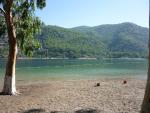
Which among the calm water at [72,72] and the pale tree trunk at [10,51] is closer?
the pale tree trunk at [10,51]

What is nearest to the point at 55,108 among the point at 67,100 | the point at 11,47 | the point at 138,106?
the point at 67,100

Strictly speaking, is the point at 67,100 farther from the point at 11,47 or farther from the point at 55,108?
the point at 11,47

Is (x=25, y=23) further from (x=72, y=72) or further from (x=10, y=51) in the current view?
(x=72, y=72)

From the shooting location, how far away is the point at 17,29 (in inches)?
Result: 872

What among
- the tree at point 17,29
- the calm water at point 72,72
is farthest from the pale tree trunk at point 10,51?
the calm water at point 72,72

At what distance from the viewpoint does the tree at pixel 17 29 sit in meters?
20.9

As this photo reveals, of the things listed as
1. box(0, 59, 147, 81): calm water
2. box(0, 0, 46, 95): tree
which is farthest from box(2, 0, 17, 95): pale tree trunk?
box(0, 59, 147, 81): calm water

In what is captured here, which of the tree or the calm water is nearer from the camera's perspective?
the tree

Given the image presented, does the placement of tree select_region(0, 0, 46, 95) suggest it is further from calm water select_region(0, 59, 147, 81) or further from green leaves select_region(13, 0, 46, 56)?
calm water select_region(0, 59, 147, 81)

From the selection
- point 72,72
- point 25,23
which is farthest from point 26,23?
point 72,72

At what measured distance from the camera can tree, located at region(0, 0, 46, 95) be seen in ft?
68.6

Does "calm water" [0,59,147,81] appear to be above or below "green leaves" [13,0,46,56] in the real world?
below

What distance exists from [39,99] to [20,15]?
6019 millimetres

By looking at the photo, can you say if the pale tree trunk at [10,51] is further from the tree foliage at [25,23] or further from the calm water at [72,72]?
the calm water at [72,72]
